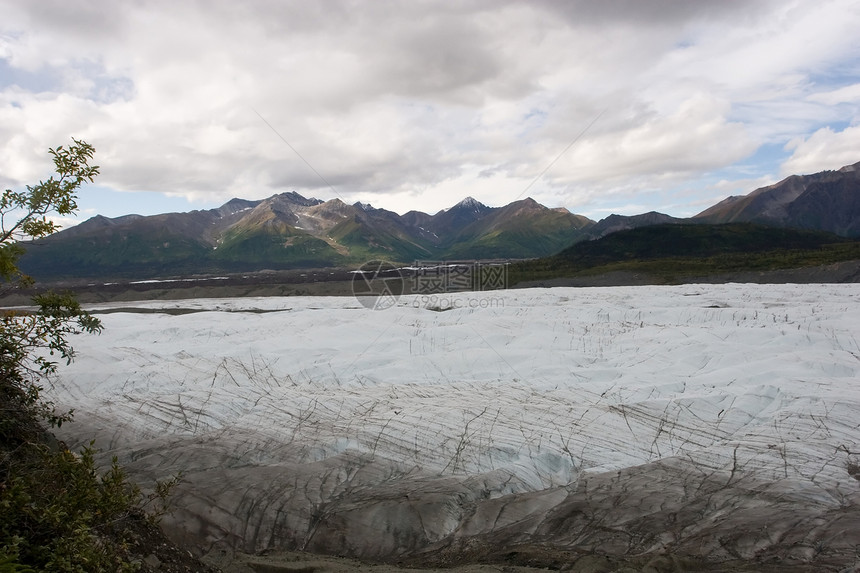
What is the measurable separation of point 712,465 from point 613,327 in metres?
10.9

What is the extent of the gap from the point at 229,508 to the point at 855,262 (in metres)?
61.8

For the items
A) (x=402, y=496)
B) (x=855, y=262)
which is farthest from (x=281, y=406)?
(x=855, y=262)

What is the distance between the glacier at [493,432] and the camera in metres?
8.13

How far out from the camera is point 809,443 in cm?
1049

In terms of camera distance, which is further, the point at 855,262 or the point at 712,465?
the point at 855,262

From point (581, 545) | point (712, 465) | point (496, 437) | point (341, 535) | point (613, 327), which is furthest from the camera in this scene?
point (613, 327)

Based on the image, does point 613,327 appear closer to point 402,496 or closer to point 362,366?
point 362,366

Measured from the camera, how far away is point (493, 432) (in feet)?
38.0

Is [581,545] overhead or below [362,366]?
below

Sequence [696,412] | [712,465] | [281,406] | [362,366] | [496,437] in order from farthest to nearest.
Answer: [362,366], [281,406], [696,412], [496,437], [712,465]

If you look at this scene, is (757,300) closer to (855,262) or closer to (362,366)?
(362,366)

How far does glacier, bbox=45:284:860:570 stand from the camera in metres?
8.13

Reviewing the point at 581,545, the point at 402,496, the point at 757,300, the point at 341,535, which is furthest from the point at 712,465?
the point at 757,300

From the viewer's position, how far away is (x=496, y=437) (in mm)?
11312
